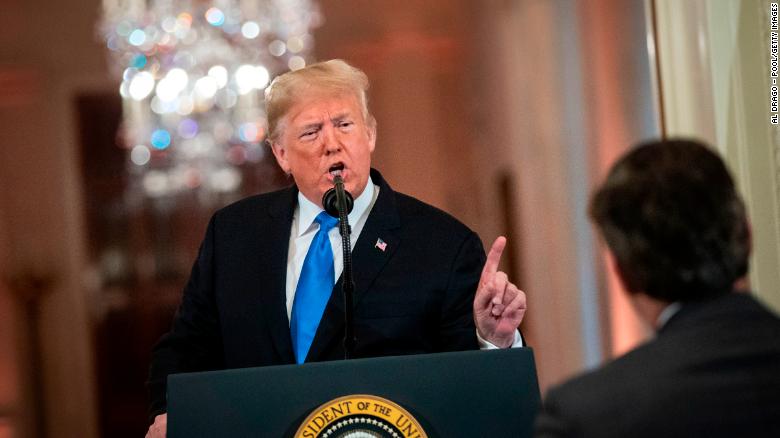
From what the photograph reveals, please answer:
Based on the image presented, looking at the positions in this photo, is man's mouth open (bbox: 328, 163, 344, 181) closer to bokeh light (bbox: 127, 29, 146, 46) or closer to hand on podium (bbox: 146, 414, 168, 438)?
hand on podium (bbox: 146, 414, 168, 438)

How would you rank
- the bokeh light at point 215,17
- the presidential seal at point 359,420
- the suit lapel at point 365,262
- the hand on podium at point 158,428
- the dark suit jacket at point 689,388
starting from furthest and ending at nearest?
the bokeh light at point 215,17, the suit lapel at point 365,262, the hand on podium at point 158,428, the presidential seal at point 359,420, the dark suit jacket at point 689,388

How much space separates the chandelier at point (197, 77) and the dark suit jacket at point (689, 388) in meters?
4.69

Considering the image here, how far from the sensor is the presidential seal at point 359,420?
5.61 feet

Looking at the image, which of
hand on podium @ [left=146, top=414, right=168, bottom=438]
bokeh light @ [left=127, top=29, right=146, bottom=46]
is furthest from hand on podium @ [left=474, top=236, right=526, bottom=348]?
bokeh light @ [left=127, top=29, right=146, bottom=46]

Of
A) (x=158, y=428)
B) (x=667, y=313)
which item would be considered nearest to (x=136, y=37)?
(x=158, y=428)

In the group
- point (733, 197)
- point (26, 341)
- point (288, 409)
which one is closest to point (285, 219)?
point (288, 409)

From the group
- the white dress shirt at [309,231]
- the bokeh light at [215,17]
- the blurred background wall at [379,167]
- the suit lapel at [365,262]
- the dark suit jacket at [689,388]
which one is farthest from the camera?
the blurred background wall at [379,167]

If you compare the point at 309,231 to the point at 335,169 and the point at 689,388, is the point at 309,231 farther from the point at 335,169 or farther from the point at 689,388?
the point at 689,388

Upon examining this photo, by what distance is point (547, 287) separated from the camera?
5.97m

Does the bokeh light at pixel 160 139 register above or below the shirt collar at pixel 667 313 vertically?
above

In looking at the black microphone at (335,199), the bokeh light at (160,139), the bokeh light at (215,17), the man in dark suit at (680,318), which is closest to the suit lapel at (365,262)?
the black microphone at (335,199)

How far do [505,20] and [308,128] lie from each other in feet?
12.6

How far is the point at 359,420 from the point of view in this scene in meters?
1.72

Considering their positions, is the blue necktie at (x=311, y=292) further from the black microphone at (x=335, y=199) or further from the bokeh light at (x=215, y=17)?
the bokeh light at (x=215, y=17)
